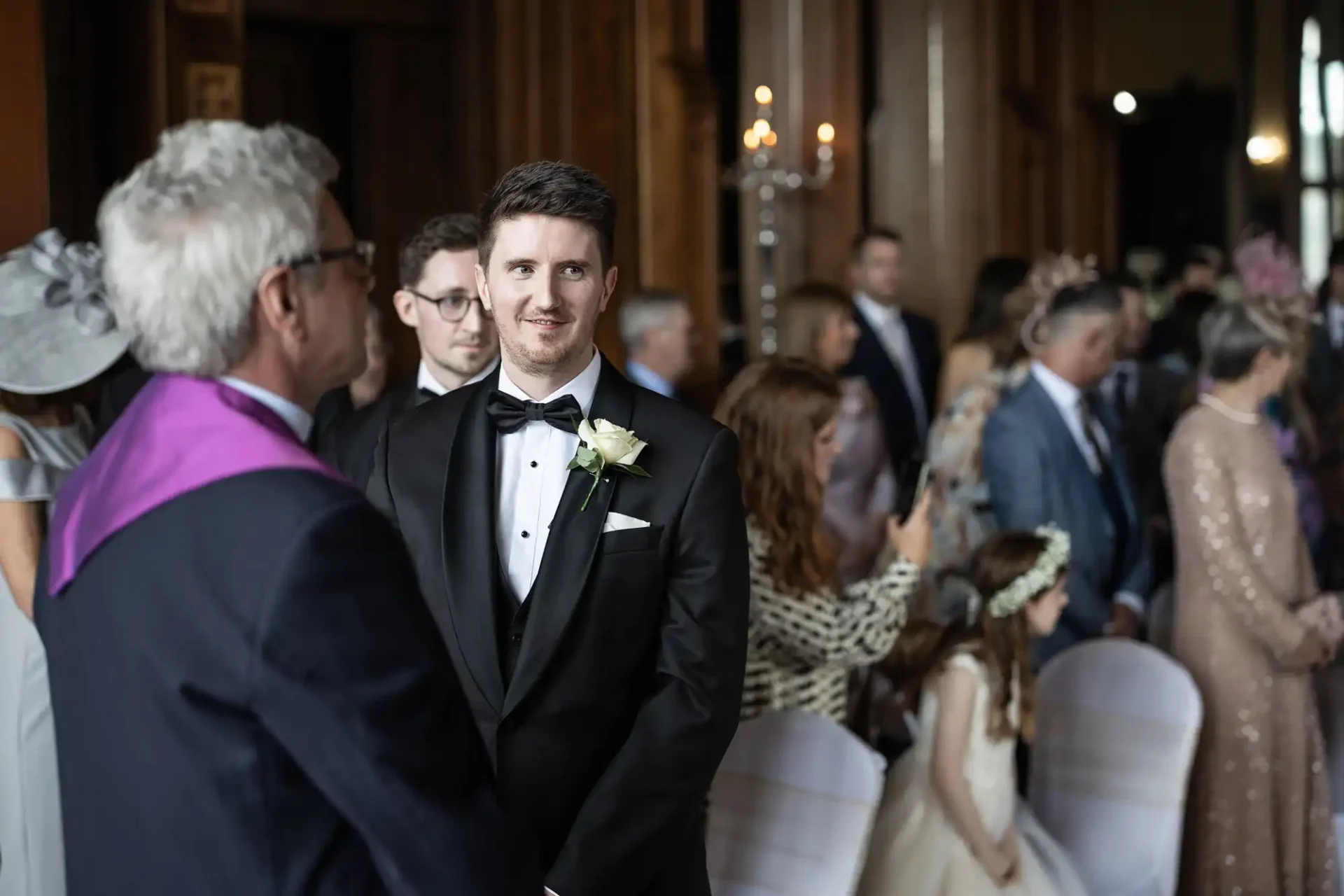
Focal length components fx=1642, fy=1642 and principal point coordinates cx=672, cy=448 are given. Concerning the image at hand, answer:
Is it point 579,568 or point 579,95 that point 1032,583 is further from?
point 579,95

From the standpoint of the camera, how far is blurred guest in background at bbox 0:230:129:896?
121 inches

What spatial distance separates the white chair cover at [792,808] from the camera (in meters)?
2.85

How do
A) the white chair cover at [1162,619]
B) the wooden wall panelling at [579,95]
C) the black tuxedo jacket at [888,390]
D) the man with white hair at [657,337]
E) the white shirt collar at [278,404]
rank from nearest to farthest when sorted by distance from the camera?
the white shirt collar at [278,404]
the white chair cover at [1162,619]
the man with white hair at [657,337]
the black tuxedo jacket at [888,390]
the wooden wall panelling at [579,95]

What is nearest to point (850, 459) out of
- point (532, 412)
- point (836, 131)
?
point (532, 412)

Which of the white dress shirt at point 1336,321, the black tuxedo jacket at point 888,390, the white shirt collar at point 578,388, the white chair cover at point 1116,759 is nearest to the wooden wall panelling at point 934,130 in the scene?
the white dress shirt at point 1336,321

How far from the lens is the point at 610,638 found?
2205 millimetres

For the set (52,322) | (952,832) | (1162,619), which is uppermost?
(52,322)

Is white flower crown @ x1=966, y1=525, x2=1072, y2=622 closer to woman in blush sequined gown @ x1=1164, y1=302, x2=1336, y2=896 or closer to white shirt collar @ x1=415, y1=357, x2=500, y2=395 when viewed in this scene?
woman in blush sequined gown @ x1=1164, y1=302, x2=1336, y2=896

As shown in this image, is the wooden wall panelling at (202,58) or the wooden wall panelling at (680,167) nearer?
the wooden wall panelling at (202,58)

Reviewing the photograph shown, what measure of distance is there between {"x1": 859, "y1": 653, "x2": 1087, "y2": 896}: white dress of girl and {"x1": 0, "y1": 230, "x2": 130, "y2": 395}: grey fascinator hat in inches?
71.6

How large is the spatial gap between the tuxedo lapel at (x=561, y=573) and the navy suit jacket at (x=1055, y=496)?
2321mm

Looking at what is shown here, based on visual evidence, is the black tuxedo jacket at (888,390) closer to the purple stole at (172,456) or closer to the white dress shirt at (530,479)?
the white dress shirt at (530,479)

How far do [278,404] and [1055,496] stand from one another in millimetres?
3042

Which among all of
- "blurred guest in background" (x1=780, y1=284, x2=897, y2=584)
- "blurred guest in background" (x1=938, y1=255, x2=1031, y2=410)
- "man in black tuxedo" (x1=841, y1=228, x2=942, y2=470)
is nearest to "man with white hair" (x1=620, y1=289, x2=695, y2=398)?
"blurred guest in background" (x1=780, y1=284, x2=897, y2=584)
